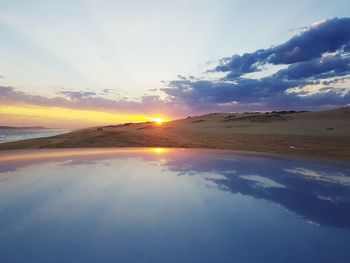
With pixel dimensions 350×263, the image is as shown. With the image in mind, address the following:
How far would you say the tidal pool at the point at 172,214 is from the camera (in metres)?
3.31

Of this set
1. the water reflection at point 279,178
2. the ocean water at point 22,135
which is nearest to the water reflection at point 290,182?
the water reflection at point 279,178

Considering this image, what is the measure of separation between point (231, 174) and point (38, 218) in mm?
4826

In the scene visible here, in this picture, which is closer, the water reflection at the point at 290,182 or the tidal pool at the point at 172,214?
the tidal pool at the point at 172,214

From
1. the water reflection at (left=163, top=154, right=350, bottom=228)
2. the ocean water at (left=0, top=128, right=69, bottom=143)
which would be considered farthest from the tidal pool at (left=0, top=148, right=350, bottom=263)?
the ocean water at (left=0, top=128, right=69, bottom=143)

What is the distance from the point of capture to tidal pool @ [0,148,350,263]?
331cm

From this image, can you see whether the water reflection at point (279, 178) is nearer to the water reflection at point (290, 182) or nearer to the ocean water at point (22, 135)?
the water reflection at point (290, 182)

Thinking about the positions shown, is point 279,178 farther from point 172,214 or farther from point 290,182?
point 172,214

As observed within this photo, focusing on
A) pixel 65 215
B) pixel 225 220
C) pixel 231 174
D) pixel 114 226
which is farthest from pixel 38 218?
pixel 231 174

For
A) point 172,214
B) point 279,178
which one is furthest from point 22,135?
point 172,214

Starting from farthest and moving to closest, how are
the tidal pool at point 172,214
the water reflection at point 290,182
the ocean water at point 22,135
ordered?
the ocean water at point 22,135 < the water reflection at point 290,182 < the tidal pool at point 172,214

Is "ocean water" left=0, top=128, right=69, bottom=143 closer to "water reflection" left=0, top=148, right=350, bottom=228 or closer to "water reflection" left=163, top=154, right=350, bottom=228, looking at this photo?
"water reflection" left=0, top=148, right=350, bottom=228

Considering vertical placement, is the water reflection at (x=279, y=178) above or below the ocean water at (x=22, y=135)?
below

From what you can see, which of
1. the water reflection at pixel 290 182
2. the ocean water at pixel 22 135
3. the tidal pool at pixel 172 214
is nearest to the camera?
the tidal pool at pixel 172 214

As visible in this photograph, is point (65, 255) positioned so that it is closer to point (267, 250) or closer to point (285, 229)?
point (267, 250)
